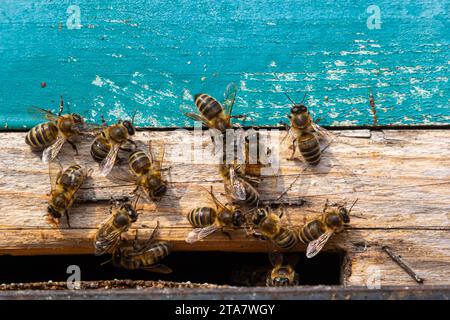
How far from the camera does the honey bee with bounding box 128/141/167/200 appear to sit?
11.0ft

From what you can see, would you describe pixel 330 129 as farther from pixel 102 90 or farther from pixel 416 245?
pixel 102 90

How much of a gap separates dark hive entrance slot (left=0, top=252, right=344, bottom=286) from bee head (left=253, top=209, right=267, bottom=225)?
0.69m

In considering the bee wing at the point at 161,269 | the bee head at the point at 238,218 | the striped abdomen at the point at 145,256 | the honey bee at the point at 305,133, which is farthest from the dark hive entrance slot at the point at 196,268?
the honey bee at the point at 305,133

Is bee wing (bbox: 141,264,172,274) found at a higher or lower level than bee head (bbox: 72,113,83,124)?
lower

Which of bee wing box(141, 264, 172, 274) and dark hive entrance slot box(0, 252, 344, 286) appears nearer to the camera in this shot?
bee wing box(141, 264, 172, 274)

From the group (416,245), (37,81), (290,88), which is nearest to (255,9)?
(290,88)

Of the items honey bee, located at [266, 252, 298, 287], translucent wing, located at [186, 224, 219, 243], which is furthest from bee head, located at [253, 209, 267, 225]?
honey bee, located at [266, 252, 298, 287]

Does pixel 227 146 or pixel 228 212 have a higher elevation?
pixel 227 146

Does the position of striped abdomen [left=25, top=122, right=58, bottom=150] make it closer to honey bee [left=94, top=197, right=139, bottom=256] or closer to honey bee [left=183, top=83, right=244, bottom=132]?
honey bee [left=94, top=197, right=139, bottom=256]

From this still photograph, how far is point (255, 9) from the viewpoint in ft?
14.0

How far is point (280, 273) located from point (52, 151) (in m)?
1.48

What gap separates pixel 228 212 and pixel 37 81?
5.50 feet
